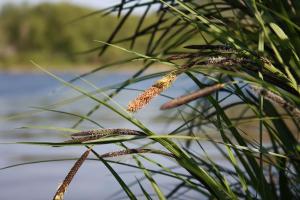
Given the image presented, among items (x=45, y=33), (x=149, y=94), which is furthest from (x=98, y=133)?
(x=45, y=33)

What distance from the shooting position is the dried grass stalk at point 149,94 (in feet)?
1.99

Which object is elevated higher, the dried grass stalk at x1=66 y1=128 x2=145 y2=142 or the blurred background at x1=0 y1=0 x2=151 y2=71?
the blurred background at x1=0 y1=0 x2=151 y2=71

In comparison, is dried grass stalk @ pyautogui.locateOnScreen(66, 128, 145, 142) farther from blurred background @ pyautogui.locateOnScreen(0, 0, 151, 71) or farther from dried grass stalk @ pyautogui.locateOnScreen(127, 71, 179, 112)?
blurred background @ pyautogui.locateOnScreen(0, 0, 151, 71)

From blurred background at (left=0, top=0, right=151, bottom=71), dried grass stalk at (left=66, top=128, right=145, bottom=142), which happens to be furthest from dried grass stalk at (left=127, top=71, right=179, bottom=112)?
blurred background at (left=0, top=0, right=151, bottom=71)

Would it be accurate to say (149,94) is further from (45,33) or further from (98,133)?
(45,33)

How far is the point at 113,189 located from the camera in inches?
133

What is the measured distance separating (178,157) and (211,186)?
6 centimetres

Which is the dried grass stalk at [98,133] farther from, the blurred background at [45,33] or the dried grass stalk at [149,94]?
the blurred background at [45,33]

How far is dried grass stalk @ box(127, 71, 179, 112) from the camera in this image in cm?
61

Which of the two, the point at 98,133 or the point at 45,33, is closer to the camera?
the point at 98,133

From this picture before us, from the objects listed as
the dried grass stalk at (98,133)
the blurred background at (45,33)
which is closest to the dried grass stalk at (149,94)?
the dried grass stalk at (98,133)

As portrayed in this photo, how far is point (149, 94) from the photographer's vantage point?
617mm

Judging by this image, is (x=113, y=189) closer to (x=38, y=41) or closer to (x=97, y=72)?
(x=97, y=72)

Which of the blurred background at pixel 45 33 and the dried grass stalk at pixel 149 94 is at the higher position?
the blurred background at pixel 45 33
